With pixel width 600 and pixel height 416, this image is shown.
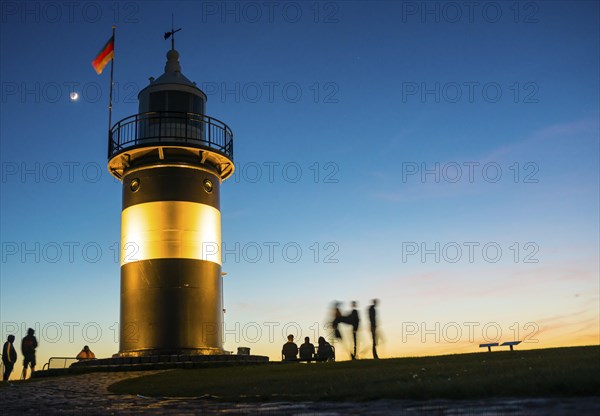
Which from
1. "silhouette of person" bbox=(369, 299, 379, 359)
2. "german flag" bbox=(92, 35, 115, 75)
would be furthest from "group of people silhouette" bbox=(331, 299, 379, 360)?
"german flag" bbox=(92, 35, 115, 75)

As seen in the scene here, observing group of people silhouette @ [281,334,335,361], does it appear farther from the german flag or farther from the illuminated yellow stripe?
the german flag

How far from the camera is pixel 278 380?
11.1 meters

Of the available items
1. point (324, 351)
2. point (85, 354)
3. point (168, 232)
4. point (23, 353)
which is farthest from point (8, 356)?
point (324, 351)

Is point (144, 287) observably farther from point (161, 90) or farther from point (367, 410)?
point (367, 410)

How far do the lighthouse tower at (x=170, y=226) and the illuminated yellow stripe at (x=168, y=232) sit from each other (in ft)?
0.11

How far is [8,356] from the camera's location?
20.7m

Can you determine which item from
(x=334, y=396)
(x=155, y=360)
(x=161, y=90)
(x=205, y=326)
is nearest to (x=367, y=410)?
(x=334, y=396)

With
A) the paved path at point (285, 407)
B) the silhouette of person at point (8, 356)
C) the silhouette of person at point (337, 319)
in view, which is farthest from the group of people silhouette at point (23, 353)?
the silhouette of person at point (337, 319)

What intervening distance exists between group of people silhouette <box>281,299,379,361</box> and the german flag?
43.8 feet

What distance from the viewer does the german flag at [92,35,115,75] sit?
2633 centimetres

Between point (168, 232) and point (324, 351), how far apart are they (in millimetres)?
6643

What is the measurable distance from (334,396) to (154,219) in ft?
51.6

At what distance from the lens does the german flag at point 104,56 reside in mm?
26328

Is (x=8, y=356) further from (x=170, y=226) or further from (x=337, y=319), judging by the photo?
(x=337, y=319)
